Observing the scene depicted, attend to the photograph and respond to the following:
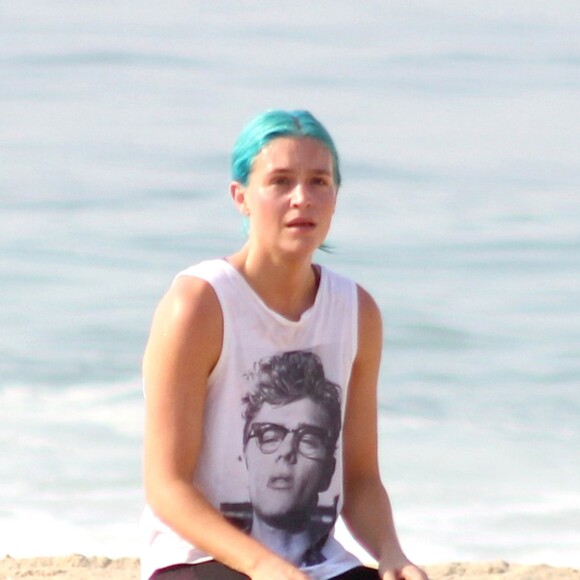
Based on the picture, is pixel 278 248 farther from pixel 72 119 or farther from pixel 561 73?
pixel 561 73

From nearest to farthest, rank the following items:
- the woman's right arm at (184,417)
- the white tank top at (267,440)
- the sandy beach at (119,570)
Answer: the woman's right arm at (184,417) < the white tank top at (267,440) < the sandy beach at (119,570)

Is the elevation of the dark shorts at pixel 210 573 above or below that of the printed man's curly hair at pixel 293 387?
below

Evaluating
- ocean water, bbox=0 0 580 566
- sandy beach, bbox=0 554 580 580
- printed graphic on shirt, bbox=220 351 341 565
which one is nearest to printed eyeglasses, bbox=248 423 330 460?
printed graphic on shirt, bbox=220 351 341 565

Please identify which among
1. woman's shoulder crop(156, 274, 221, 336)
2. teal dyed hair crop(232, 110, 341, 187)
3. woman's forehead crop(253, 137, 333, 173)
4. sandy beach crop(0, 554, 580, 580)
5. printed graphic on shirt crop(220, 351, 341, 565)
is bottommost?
sandy beach crop(0, 554, 580, 580)

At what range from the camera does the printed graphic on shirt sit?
2.75 metres

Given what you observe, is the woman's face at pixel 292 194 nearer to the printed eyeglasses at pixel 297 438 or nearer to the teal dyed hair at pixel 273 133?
the teal dyed hair at pixel 273 133

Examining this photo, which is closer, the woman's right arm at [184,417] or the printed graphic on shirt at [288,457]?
the woman's right arm at [184,417]

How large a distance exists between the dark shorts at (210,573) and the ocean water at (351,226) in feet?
8.14

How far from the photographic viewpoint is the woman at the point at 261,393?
268cm

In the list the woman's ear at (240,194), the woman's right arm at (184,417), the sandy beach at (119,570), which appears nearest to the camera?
the woman's right arm at (184,417)

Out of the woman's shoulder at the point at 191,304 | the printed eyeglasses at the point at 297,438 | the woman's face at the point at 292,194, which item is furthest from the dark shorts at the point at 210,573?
the woman's face at the point at 292,194

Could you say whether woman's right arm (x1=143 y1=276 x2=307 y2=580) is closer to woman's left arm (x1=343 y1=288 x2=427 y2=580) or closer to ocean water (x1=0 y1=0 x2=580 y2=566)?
woman's left arm (x1=343 y1=288 x2=427 y2=580)

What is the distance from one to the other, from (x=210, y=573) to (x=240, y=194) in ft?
2.20

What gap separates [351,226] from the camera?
10.9m
